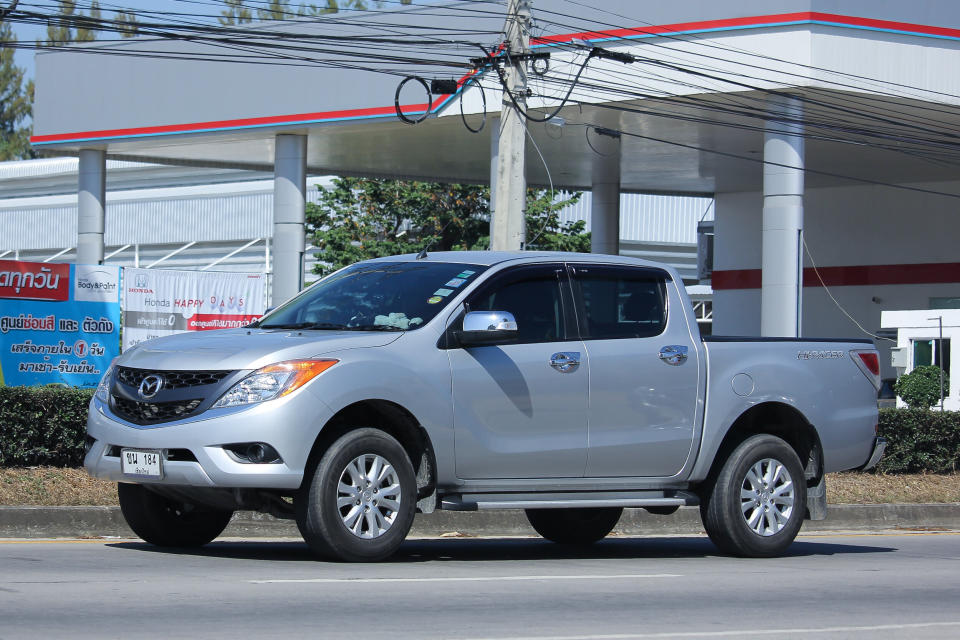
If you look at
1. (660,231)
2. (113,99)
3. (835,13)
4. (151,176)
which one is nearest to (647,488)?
(835,13)

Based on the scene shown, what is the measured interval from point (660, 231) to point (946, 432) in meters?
37.0

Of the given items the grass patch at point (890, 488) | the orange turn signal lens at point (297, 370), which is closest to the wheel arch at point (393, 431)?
the orange turn signal lens at point (297, 370)

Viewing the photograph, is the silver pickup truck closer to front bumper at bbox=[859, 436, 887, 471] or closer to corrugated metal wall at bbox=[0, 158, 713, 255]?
front bumper at bbox=[859, 436, 887, 471]

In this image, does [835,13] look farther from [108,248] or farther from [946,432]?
[108,248]

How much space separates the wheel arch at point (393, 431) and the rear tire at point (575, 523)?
230 cm

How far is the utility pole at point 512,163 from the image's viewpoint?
721 inches

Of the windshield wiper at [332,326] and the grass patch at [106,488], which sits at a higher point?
the windshield wiper at [332,326]

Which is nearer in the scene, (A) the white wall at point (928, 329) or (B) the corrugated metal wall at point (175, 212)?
(A) the white wall at point (928, 329)

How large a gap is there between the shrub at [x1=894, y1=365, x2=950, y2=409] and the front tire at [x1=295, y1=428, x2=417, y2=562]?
2348 cm

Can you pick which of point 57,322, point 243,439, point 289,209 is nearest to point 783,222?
point 289,209

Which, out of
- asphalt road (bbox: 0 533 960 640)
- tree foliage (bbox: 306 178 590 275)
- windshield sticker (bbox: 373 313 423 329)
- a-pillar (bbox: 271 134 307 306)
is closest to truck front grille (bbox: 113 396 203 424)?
asphalt road (bbox: 0 533 960 640)

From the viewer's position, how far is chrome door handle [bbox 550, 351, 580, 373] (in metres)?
9.52

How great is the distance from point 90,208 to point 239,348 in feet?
77.4

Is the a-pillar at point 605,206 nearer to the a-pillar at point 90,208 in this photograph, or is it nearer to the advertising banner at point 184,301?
the a-pillar at point 90,208
